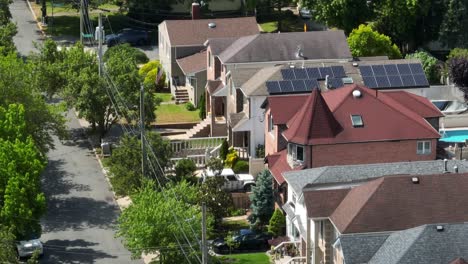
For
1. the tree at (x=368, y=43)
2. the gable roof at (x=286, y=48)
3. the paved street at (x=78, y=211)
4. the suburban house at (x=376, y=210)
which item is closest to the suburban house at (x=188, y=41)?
the gable roof at (x=286, y=48)

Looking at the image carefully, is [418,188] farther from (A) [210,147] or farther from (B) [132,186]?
(A) [210,147]

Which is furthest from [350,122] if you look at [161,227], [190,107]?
[190,107]

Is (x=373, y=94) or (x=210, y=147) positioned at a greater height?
(x=373, y=94)

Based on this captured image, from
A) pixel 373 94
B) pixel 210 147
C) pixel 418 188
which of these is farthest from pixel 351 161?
pixel 210 147

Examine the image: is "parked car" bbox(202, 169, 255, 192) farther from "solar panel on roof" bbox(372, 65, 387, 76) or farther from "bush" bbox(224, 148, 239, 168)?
"solar panel on roof" bbox(372, 65, 387, 76)

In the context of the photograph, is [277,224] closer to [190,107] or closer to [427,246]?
[427,246]

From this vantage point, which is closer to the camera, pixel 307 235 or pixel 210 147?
pixel 307 235
